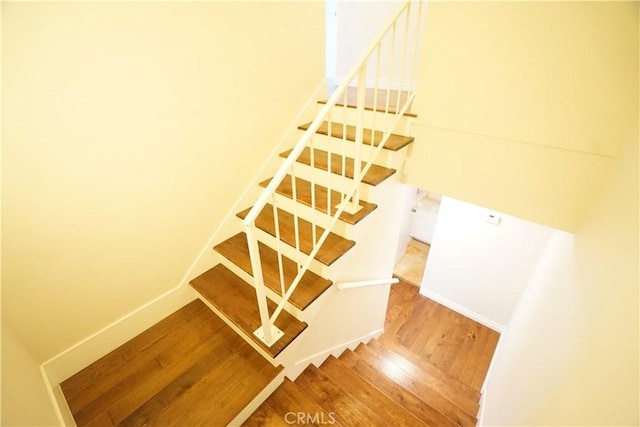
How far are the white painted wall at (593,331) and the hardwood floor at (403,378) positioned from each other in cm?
70

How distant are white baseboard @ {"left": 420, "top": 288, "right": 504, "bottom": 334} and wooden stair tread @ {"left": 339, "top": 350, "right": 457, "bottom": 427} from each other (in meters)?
2.09

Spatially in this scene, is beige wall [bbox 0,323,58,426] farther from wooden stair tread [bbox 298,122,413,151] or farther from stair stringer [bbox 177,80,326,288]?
wooden stair tread [bbox 298,122,413,151]

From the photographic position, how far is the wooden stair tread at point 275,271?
1622 mm

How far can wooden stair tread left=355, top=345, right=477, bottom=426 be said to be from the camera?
2177 millimetres

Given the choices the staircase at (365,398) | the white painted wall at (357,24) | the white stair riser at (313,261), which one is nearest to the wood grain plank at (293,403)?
the staircase at (365,398)

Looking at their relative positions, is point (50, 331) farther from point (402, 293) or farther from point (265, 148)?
point (402, 293)

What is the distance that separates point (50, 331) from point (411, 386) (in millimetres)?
2777

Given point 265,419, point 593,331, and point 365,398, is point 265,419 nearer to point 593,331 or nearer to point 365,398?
point 365,398

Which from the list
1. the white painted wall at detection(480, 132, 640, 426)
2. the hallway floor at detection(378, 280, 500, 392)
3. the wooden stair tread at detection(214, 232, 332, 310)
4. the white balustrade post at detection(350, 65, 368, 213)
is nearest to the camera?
the white painted wall at detection(480, 132, 640, 426)

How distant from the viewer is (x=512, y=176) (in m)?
1.62

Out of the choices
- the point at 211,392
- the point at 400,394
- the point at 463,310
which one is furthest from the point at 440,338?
the point at 211,392

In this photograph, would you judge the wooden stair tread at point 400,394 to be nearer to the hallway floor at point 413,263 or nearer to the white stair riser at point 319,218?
the white stair riser at point 319,218

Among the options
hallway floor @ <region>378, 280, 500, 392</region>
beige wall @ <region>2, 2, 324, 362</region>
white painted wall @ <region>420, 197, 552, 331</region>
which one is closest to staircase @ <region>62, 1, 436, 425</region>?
beige wall @ <region>2, 2, 324, 362</region>

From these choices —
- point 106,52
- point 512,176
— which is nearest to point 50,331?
point 106,52
